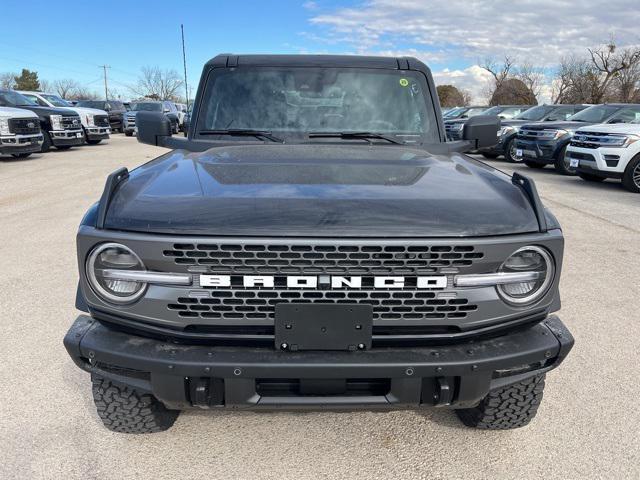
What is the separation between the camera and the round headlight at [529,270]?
7.04 ft

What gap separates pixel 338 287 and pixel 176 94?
82175mm

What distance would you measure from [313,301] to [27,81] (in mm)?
83676

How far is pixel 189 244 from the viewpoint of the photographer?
1977 mm

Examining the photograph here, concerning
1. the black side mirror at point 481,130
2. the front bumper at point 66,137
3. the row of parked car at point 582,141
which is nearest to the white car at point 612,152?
the row of parked car at point 582,141

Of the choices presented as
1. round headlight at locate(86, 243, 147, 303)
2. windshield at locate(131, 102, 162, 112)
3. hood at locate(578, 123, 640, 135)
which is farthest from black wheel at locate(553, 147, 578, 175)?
windshield at locate(131, 102, 162, 112)

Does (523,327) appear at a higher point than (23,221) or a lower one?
higher

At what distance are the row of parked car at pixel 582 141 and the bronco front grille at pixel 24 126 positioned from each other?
1073cm

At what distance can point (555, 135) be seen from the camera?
41.8 feet

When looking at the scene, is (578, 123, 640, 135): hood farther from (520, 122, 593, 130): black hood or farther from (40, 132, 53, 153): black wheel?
(40, 132, 53, 153): black wheel

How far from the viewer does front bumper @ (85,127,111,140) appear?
19.3 m

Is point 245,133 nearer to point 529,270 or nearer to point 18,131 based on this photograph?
point 529,270

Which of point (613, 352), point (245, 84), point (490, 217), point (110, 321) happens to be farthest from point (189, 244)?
point (613, 352)

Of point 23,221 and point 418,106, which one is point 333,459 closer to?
point 418,106

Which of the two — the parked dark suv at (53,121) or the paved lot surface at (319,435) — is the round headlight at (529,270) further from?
the parked dark suv at (53,121)
